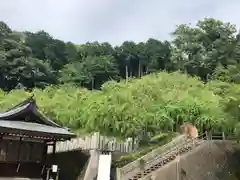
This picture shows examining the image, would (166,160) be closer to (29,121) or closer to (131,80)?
(29,121)

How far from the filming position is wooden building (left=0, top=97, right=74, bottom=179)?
19.5 m

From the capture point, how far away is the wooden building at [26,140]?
63.9 ft

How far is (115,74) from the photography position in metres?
63.9

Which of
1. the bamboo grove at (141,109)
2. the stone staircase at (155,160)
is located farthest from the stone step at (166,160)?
the bamboo grove at (141,109)

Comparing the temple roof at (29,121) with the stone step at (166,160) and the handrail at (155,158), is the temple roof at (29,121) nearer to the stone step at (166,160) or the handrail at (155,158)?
the handrail at (155,158)

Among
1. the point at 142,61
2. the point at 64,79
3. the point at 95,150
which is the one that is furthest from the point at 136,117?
the point at 142,61

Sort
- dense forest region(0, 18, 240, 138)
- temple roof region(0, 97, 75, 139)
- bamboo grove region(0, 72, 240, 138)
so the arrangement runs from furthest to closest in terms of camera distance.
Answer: dense forest region(0, 18, 240, 138) < bamboo grove region(0, 72, 240, 138) < temple roof region(0, 97, 75, 139)

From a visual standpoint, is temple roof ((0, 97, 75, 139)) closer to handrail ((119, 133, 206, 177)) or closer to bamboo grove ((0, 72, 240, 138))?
handrail ((119, 133, 206, 177))

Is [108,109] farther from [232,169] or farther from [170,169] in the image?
[232,169]

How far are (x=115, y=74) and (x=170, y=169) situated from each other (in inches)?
1693

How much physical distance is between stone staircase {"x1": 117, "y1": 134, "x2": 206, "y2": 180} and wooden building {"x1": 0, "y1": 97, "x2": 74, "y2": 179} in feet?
12.6

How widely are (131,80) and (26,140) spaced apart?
1891 cm

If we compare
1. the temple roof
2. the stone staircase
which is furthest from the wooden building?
the stone staircase

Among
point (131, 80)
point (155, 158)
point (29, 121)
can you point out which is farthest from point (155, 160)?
point (131, 80)
